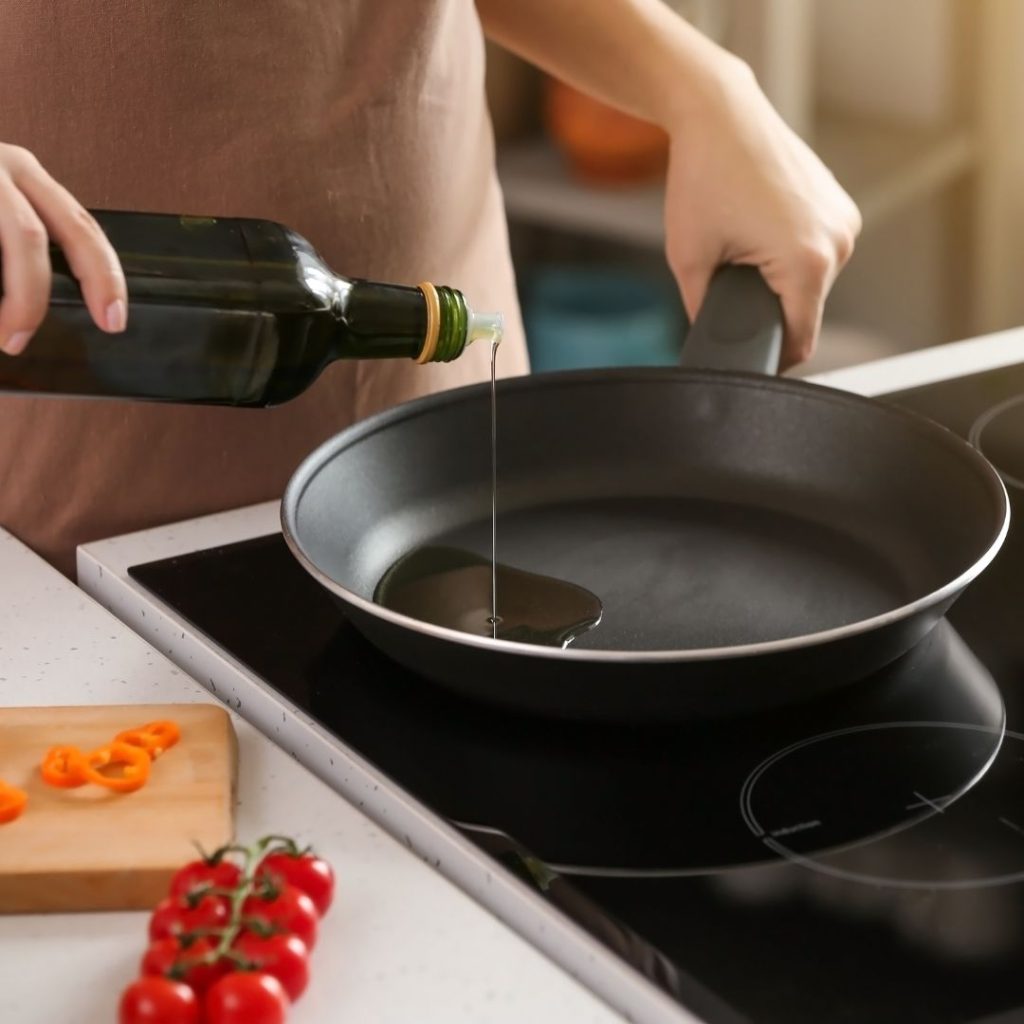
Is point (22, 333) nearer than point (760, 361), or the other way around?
point (22, 333)

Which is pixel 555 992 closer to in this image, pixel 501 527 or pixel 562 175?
pixel 501 527

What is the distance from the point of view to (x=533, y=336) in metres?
2.71

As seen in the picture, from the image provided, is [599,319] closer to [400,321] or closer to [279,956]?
[400,321]

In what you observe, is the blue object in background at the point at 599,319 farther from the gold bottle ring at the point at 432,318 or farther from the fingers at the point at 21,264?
the fingers at the point at 21,264

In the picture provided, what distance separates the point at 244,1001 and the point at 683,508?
52 centimetres

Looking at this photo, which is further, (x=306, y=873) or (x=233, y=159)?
(x=233, y=159)

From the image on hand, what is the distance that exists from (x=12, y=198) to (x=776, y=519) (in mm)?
488

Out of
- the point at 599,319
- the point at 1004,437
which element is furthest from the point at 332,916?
the point at 599,319

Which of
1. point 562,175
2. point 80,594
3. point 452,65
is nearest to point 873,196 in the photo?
point 562,175

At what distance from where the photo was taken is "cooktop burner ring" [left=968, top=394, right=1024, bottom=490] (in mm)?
1055

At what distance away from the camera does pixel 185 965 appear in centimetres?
53

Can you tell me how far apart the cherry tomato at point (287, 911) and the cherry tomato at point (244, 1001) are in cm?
3

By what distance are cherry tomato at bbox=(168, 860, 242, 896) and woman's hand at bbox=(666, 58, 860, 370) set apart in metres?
0.64

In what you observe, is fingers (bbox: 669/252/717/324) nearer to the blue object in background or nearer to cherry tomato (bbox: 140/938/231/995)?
cherry tomato (bbox: 140/938/231/995)
